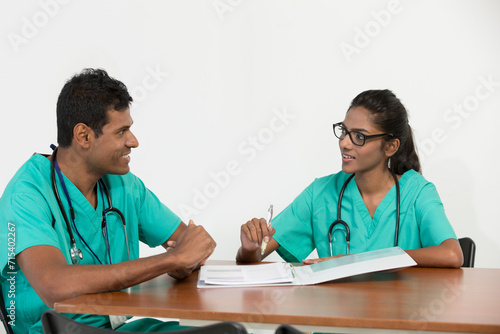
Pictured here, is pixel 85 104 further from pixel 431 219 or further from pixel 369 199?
pixel 431 219

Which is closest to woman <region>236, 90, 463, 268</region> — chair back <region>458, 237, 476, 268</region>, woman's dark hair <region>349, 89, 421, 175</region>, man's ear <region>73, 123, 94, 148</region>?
woman's dark hair <region>349, 89, 421, 175</region>

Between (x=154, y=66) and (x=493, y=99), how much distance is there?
6.36 ft

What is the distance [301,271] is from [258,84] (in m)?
1.68

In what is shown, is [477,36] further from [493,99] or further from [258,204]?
[258,204]

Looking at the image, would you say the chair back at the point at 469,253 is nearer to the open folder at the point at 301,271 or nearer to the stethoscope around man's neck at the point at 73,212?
the open folder at the point at 301,271

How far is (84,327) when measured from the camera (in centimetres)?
108

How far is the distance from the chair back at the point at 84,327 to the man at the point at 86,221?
0.22 metres

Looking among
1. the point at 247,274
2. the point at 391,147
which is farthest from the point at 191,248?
the point at 391,147

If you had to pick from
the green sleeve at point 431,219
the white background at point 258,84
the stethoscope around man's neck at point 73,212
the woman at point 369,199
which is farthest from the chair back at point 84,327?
the white background at point 258,84

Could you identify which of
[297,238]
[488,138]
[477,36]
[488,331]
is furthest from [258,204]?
[488,331]

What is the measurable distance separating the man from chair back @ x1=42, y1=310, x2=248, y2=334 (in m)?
0.22

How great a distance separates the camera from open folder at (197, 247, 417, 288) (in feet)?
4.91

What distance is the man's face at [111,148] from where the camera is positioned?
178 centimetres

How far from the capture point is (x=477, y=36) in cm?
299
